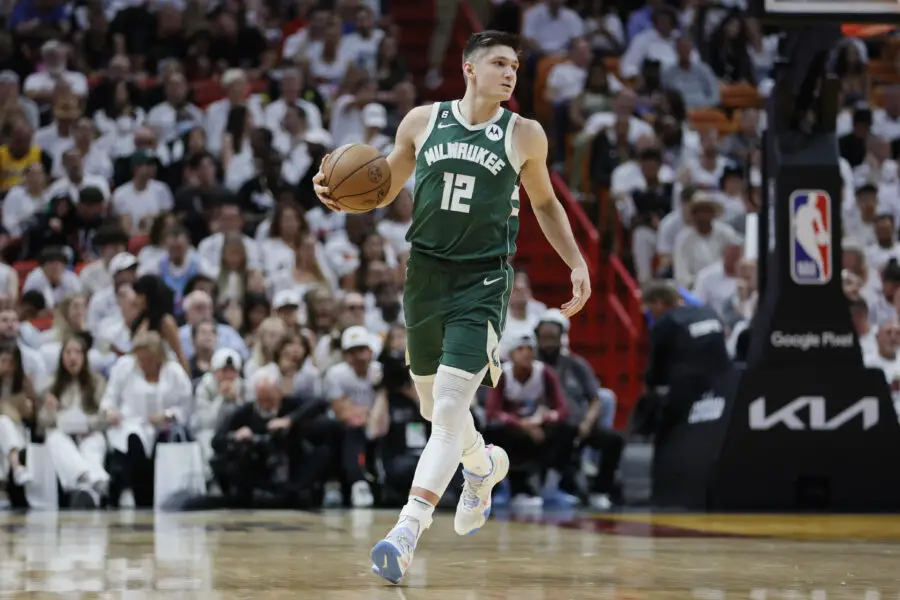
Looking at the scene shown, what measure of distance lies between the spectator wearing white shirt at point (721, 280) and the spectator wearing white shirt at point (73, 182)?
627 cm

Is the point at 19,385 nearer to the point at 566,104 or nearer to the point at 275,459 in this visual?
the point at 275,459

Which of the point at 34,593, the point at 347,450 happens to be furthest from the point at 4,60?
the point at 34,593

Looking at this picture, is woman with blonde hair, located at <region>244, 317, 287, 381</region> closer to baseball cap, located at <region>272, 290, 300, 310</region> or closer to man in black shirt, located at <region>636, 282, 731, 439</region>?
baseball cap, located at <region>272, 290, 300, 310</region>

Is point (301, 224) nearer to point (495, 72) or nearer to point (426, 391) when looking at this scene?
point (426, 391)

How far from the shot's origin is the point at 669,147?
18.3 meters

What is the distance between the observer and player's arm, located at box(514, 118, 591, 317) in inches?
259

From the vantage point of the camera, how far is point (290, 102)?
18125 mm

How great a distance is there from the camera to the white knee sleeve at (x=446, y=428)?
6.12 meters

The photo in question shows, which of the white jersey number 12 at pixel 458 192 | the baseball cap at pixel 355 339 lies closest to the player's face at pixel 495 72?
the white jersey number 12 at pixel 458 192

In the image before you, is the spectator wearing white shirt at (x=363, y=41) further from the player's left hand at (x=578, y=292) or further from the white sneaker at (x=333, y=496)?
the player's left hand at (x=578, y=292)

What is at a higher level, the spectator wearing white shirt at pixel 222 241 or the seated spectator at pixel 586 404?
the spectator wearing white shirt at pixel 222 241

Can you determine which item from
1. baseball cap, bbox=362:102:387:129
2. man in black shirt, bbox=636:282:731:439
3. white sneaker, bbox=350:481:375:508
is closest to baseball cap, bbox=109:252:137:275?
white sneaker, bbox=350:481:375:508

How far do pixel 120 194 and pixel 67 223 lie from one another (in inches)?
27.9

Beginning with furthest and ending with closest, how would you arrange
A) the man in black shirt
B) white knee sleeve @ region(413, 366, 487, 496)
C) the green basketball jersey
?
the man in black shirt < the green basketball jersey < white knee sleeve @ region(413, 366, 487, 496)
